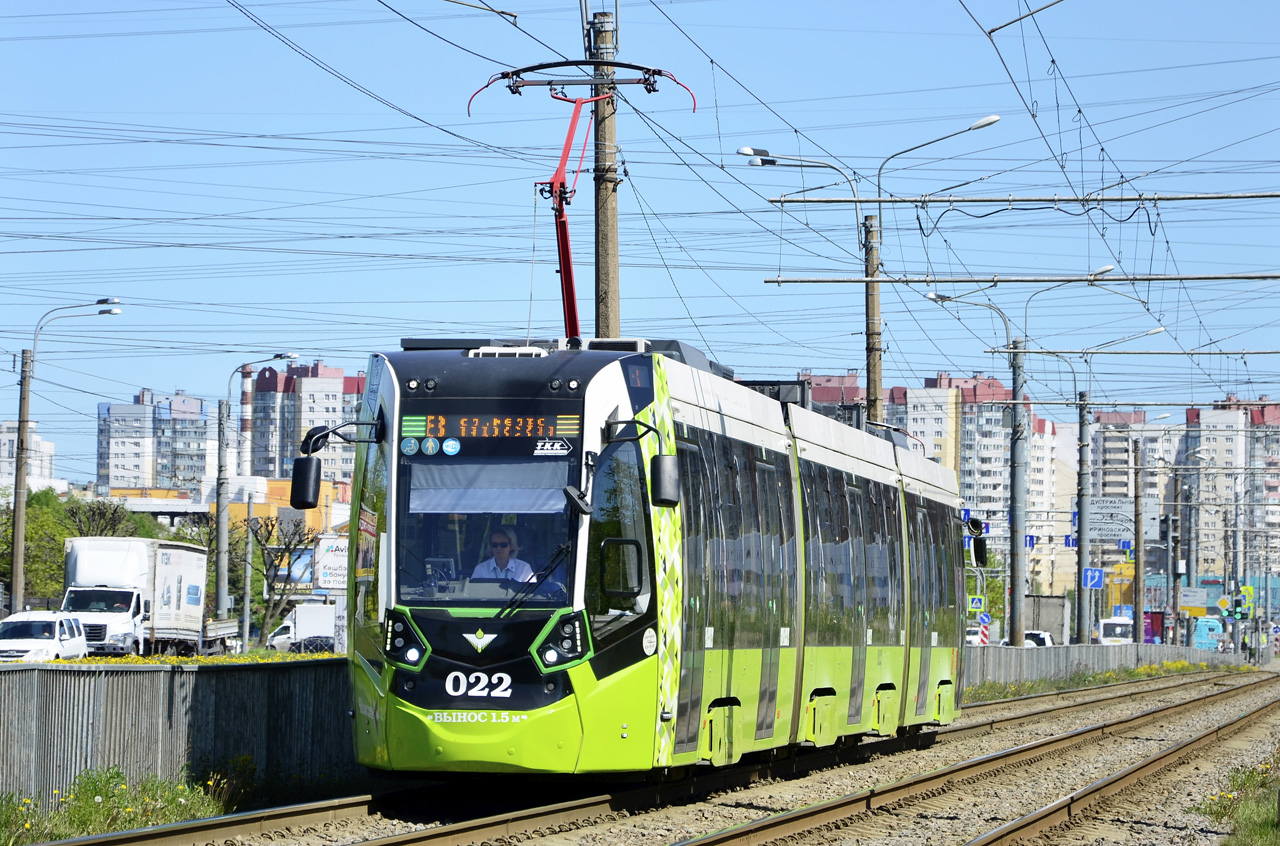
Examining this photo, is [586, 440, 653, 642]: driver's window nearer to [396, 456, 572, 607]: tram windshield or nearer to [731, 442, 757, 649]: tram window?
[396, 456, 572, 607]: tram windshield

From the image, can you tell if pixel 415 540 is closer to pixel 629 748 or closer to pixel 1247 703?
pixel 629 748

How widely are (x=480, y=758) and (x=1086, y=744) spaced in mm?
14280

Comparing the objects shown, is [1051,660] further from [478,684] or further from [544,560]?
[478,684]

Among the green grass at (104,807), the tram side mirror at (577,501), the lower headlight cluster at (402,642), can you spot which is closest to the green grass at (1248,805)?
the tram side mirror at (577,501)

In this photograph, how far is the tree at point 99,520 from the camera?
3044 inches

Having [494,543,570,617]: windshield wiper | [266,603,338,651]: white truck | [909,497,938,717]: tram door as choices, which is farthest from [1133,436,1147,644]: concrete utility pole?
[494,543,570,617]: windshield wiper

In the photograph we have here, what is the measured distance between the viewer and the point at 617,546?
12.5 meters

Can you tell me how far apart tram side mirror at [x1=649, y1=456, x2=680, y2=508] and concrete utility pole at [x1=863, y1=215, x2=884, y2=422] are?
57.5 feet

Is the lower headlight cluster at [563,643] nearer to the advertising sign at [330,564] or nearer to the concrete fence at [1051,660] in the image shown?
the advertising sign at [330,564]

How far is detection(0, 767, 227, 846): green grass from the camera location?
431 inches

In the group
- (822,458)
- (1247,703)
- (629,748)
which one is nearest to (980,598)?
(1247,703)

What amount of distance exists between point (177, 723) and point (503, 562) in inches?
128

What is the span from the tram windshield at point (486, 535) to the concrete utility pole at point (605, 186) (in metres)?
6.52

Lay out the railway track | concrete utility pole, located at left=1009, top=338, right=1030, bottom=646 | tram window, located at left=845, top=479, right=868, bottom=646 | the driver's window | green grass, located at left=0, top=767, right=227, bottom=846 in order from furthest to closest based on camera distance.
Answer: concrete utility pole, located at left=1009, top=338, right=1030, bottom=646
tram window, located at left=845, top=479, right=868, bottom=646
the driver's window
green grass, located at left=0, top=767, right=227, bottom=846
the railway track
